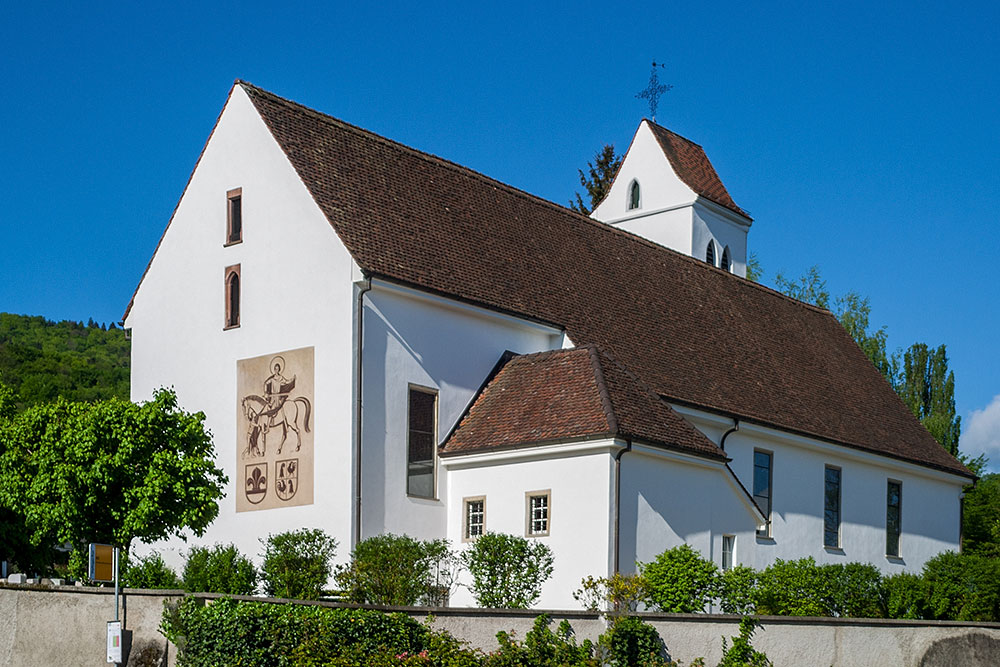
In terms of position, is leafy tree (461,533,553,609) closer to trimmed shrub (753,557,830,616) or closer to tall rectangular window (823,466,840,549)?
trimmed shrub (753,557,830,616)

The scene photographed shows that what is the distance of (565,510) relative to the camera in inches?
1064

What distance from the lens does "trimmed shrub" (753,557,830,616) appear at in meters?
24.5

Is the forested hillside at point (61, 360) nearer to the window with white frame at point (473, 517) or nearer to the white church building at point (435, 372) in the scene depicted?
the white church building at point (435, 372)

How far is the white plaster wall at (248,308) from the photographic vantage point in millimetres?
28281

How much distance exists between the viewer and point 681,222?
158ft

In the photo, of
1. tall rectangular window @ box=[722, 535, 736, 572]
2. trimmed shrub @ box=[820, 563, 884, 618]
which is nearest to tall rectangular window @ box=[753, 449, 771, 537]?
trimmed shrub @ box=[820, 563, 884, 618]

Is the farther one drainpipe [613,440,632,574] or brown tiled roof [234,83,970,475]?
brown tiled roof [234,83,970,475]

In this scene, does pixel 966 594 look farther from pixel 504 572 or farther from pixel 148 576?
pixel 148 576

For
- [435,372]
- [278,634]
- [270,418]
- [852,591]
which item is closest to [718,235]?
[852,591]

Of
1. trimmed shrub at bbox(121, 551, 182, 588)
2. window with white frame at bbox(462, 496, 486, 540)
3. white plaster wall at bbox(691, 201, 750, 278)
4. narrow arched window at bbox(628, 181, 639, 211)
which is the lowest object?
trimmed shrub at bbox(121, 551, 182, 588)

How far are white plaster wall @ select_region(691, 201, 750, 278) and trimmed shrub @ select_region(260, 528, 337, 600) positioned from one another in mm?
24833

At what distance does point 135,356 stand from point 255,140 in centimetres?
650

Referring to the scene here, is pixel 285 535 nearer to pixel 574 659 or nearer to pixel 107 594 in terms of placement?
pixel 107 594

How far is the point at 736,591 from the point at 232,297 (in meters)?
13.9
